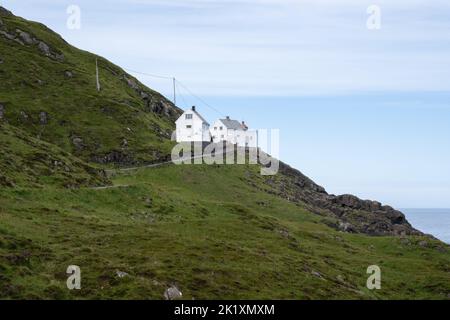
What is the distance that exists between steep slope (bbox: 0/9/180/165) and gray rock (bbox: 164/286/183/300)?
255ft

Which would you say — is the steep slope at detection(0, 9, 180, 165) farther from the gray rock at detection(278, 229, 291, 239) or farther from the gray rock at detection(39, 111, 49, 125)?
the gray rock at detection(278, 229, 291, 239)

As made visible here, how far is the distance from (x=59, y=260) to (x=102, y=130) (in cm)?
8599

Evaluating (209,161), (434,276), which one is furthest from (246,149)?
(434,276)

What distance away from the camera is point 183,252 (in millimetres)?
65312

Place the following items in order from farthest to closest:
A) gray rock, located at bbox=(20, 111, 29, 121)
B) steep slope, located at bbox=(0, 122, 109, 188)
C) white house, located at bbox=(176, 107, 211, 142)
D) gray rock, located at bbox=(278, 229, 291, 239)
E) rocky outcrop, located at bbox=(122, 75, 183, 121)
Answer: rocky outcrop, located at bbox=(122, 75, 183, 121) < white house, located at bbox=(176, 107, 211, 142) < gray rock, located at bbox=(20, 111, 29, 121) < gray rock, located at bbox=(278, 229, 291, 239) < steep slope, located at bbox=(0, 122, 109, 188)

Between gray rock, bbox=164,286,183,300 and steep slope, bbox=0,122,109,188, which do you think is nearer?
gray rock, bbox=164,286,183,300

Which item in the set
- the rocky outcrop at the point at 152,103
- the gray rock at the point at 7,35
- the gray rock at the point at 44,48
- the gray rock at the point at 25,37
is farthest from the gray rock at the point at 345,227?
the gray rock at the point at 7,35

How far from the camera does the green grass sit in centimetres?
5406

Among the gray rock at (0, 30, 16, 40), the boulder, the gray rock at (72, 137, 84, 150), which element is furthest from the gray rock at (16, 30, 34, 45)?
the boulder

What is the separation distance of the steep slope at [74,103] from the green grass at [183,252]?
68.1 ft

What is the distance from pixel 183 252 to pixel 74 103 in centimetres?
9222

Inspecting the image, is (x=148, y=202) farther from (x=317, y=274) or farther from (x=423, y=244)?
(x=423, y=244)
